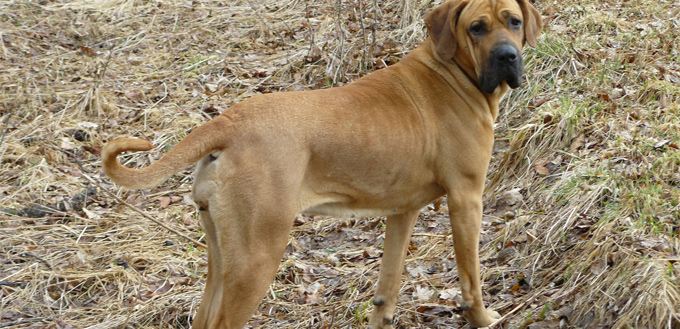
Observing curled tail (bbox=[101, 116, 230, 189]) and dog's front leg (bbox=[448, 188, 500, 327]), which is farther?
dog's front leg (bbox=[448, 188, 500, 327])

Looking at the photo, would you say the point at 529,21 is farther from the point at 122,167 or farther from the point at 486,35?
the point at 122,167

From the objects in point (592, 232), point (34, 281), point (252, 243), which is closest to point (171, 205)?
point (34, 281)

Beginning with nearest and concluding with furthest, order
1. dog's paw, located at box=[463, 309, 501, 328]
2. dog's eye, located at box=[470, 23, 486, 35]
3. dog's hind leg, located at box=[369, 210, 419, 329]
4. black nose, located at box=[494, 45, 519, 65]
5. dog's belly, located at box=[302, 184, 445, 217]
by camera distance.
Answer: dog's belly, located at box=[302, 184, 445, 217] → black nose, located at box=[494, 45, 519, 65] → dog's eye, located at box=[470, 23, 486, 35] → dog's paw, located at box=[463, 309, 501, 328] → dog's hind leg, located at box=[369, 210, 419, 329]

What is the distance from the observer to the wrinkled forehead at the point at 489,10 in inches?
163

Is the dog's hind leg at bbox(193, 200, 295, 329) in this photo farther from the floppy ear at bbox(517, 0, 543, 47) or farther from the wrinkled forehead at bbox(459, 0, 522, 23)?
the floppy ear at bbox(517, 0, 543, 47)

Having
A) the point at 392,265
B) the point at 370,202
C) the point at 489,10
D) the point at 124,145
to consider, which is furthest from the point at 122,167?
the point at 489,10

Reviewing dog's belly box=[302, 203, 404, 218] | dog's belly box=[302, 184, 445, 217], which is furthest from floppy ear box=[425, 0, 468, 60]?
dog's belly box=[302, 203, 404, 218]

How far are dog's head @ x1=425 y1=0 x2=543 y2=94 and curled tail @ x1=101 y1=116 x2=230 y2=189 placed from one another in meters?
1.56

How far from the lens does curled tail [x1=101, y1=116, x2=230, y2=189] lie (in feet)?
11.0

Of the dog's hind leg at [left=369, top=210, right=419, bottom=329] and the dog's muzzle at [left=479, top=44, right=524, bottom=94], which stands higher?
the dog's muzzle at [left=479, top=44, right=524, bottom=94]

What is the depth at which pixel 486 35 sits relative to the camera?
411cm

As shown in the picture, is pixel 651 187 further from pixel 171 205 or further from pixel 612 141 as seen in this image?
pixel 171 205

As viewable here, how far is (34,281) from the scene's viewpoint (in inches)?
197

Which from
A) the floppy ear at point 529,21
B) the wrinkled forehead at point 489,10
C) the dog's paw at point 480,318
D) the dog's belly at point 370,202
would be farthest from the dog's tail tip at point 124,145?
the floppy ear at point 529,21
